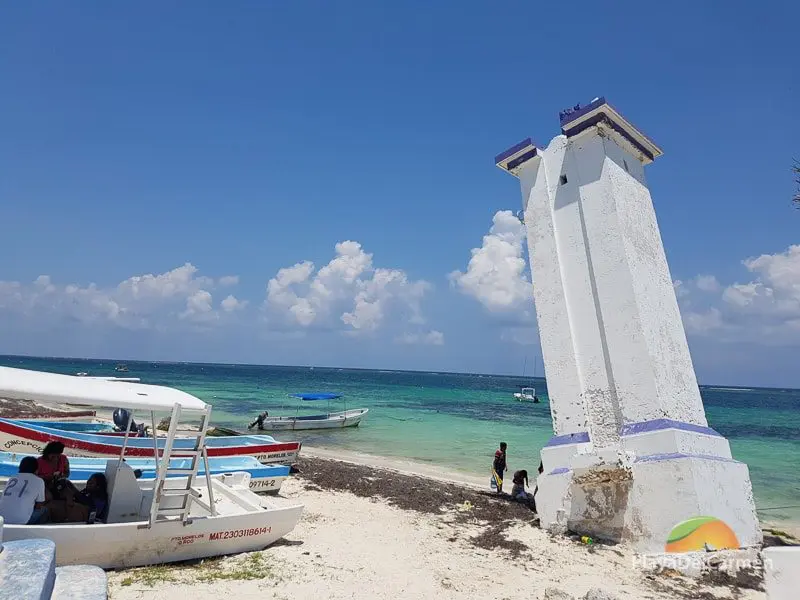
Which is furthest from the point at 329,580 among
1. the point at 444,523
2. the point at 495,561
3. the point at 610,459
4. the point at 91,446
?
the point at 91,446

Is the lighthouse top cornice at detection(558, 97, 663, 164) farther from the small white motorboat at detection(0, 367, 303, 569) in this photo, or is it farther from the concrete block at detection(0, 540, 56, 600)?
the concrete block at detection(0, 540, 56, 600)

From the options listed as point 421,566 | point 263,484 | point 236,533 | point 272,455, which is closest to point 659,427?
point 421,566

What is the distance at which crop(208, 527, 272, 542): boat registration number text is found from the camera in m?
7.65

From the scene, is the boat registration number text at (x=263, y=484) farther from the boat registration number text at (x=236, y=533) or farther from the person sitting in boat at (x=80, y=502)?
the person sitting in boat at (x=80, y=502)

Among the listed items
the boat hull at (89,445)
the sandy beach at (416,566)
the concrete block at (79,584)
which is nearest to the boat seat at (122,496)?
the sandy beach at (416,566)

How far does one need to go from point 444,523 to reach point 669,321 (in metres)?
6.49

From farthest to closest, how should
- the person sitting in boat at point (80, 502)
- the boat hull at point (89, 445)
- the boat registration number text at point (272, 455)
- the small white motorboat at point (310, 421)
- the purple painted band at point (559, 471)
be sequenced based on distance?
the small white motorboat at point (310, 421)
the boat registration number text at point (272, 455)
the boat hull at point (89, 445)
the purple painted band at point (559, 471)
the person sitting in boat at point (80, 502)

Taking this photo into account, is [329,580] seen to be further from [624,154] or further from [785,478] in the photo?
[785,478]

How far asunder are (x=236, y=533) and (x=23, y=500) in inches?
114

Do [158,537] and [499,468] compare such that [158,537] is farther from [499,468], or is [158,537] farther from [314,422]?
[314,422]

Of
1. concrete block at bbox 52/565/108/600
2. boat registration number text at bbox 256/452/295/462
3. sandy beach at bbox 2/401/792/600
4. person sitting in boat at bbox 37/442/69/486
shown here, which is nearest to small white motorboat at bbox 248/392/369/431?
boat registration number text at bbox 256/452/295/462

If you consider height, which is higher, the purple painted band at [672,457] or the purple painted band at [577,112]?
the purple painted band at [577,112]

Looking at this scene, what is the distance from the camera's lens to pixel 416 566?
8.15 metres

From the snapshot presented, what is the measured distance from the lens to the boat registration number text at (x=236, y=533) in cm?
765
